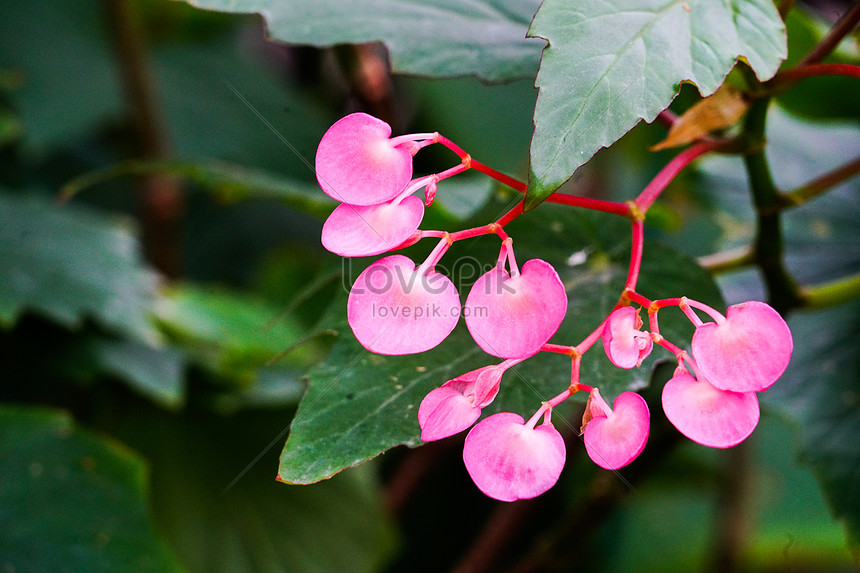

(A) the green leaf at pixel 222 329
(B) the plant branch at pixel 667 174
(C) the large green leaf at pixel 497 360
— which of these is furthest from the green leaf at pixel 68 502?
(B) the plant branch at pixel 667 174

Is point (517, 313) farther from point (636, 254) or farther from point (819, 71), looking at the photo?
point (819, 71)

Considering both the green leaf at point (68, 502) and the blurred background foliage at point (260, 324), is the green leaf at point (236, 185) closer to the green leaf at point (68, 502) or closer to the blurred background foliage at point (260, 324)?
the blurred background foliage at point (260, 324)

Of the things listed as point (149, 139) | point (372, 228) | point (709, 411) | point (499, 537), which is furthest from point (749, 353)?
point (149, 139)

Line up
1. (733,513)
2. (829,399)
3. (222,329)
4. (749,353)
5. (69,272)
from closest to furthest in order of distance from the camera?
(749,353)
(829,399)
(69,272)
(222,329)
(733,513)

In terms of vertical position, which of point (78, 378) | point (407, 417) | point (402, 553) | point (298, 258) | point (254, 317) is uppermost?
point (407, 417)

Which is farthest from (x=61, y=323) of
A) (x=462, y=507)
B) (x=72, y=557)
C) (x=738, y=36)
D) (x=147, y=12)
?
(x=147, y=12)

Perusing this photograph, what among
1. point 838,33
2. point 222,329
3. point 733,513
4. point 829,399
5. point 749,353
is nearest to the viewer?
point 749,353

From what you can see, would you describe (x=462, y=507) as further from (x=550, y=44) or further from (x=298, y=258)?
(x=550, y=44)
